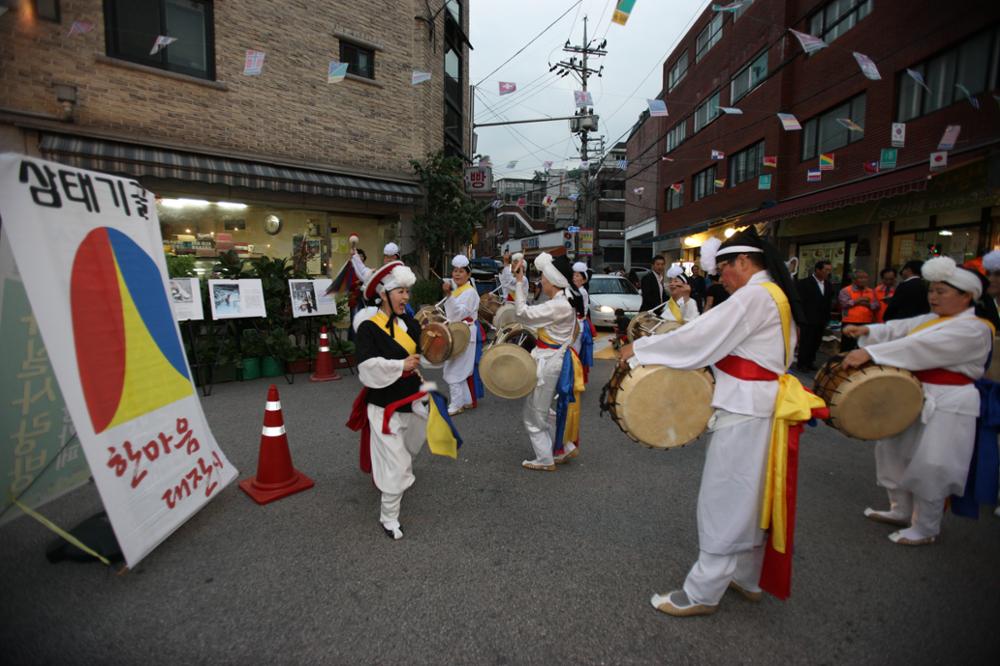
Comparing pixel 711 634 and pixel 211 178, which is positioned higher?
pixel 211 178

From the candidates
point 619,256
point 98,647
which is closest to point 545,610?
point 98,647

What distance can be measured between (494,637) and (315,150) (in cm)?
1160

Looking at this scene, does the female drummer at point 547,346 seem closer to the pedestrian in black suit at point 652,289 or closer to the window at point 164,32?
the pedestrian in black suit at point 652,289

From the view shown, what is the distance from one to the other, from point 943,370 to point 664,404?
1989mm

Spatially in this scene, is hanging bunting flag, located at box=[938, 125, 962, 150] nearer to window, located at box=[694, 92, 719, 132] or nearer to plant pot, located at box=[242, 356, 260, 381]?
window, located at box=[694, 92, 719, 132]

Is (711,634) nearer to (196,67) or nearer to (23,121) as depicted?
(23,121)

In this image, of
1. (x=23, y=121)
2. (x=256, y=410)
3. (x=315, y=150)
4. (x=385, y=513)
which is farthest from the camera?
(x=315, y=150)

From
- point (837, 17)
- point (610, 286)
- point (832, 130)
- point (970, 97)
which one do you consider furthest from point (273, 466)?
point (837, 17)

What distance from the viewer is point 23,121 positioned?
815cm

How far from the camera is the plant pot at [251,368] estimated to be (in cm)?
766

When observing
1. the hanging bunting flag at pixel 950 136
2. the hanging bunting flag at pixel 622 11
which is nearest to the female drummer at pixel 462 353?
the hanging bunting flag at pixel 622 11

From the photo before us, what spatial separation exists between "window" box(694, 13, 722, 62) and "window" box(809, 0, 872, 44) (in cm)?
610

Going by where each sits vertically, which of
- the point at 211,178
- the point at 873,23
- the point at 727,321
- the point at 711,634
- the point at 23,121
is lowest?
the point at 711,634

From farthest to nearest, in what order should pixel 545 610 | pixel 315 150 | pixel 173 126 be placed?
pixel 315 150 → pixel 173 126 → pixel 545 610
